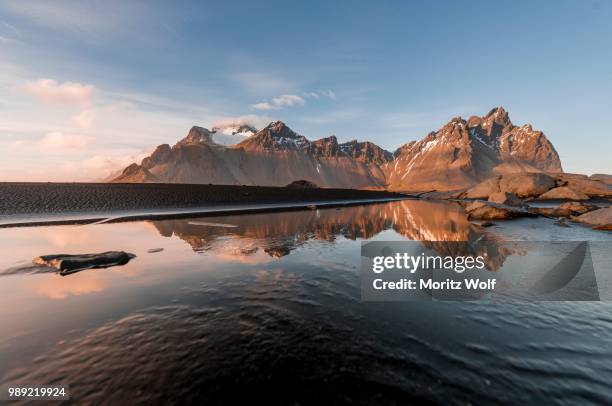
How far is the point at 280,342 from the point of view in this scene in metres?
5.09

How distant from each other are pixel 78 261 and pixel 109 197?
25089mm

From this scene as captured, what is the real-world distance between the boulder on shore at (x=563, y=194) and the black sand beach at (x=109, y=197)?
57.1m

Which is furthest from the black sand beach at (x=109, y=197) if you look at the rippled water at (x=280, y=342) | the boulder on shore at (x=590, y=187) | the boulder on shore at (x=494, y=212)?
the boulder on shore at (x=590, y=187)

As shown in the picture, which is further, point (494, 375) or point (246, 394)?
point (494, 375)

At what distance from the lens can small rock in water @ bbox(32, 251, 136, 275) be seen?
367 inches

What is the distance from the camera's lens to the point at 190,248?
41.2 ft

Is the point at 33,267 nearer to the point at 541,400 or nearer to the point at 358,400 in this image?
the point at 358,400

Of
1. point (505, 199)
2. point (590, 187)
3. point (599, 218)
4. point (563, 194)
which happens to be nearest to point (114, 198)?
point (599, 218)

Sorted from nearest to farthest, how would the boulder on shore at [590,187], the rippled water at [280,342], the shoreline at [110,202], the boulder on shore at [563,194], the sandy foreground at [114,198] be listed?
the rippled water at [280,342] → the shoreline at [110,202] → the sandy foreground at [114,198] → the boulder on shore at [563,194] → the boulder on shore at [590,187]

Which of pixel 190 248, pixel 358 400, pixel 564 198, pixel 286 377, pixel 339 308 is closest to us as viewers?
pixel 358 400

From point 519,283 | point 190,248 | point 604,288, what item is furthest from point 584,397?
point 190,248

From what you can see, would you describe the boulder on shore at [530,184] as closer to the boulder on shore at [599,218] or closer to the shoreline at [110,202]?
the boulder on shore at [599,218]

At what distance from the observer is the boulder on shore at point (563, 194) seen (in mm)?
51438

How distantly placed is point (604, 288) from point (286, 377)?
1030cm
